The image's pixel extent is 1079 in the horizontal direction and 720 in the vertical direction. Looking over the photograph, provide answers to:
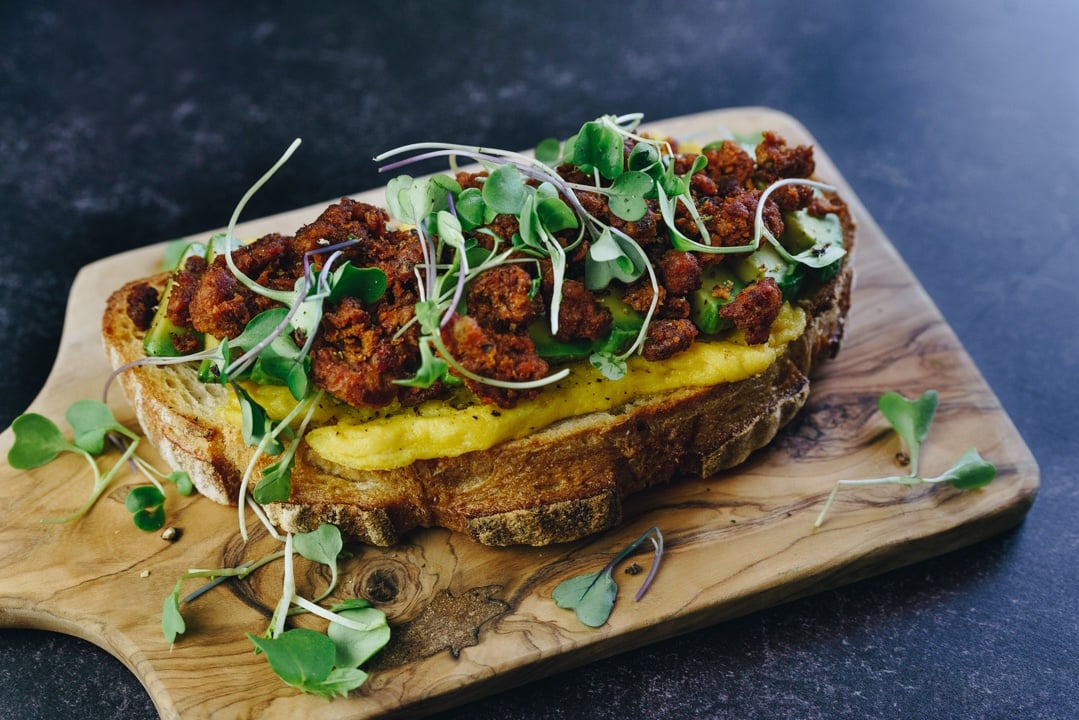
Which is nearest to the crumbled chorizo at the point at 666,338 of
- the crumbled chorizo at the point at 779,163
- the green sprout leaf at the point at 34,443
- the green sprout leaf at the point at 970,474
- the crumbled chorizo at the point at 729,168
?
the crumbled chorizo at the point at 729,168

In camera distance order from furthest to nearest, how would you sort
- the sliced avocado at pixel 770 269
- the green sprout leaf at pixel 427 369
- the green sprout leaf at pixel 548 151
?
the green sprout leaf at pixel 548 151, the sliced avocado at pixel 770 269, the green sprout leaf at pixel 427 369

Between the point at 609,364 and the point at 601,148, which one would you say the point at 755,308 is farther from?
the point at 601,148

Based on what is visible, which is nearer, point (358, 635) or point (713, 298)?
point (358, 635)

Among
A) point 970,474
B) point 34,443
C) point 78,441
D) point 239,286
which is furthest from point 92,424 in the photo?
point 970,474

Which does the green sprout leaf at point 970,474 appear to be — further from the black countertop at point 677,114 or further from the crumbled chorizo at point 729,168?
the crumbled chorizo at point 729,168

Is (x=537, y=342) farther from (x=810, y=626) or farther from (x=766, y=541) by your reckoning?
(x=810, y=626)

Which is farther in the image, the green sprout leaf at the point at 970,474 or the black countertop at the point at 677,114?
the green sprout leaf at the point at 970,474
